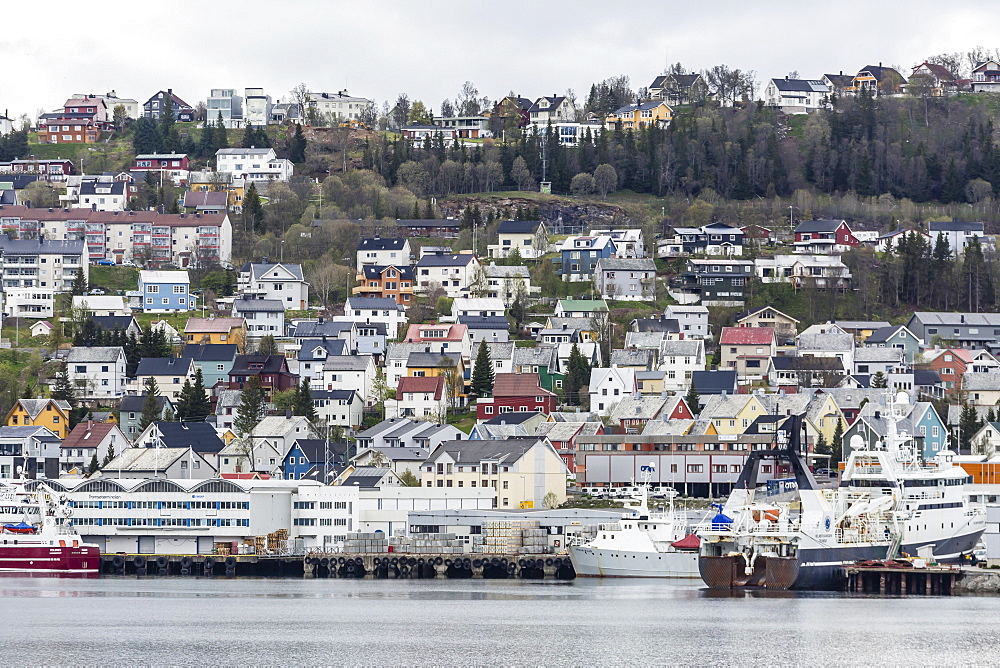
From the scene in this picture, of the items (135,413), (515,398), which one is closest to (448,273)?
(515,398)

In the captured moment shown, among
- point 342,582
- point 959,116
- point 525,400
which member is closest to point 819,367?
point 525,400

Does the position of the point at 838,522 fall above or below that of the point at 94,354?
below

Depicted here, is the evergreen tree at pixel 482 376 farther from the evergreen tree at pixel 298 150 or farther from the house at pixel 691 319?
the evergreen tree at pixel 298 150

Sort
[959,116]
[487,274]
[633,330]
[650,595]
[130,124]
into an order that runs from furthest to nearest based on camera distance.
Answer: [130,124] < [959,116] < [487,274] < [633,330] < [650,595]

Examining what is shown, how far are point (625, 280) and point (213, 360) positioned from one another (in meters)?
30.2

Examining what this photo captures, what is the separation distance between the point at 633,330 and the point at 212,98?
A: 71.1 meters

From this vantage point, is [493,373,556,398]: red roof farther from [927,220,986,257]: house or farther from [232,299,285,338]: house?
[927,220,986,257]: house

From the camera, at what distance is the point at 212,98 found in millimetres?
176750

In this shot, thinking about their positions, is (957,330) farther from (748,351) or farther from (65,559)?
(65,559)

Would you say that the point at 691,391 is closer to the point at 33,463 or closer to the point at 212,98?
the point at 33,463

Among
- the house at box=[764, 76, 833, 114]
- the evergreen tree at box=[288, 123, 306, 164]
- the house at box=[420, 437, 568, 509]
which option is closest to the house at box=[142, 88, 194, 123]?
the evergreen tree at box=[288, 123, 306, 164]

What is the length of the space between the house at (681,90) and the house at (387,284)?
167 ft

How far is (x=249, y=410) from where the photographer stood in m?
101

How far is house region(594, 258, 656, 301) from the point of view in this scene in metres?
128
